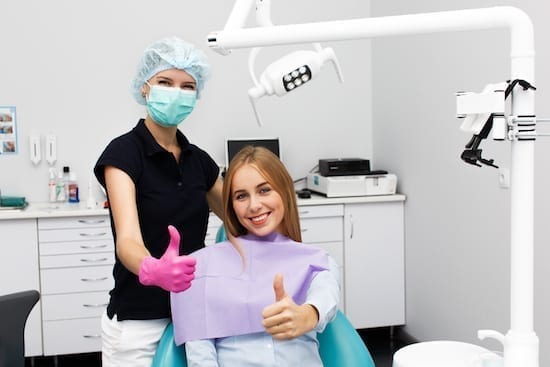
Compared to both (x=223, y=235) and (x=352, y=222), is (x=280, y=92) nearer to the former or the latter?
(x=223, y=235)

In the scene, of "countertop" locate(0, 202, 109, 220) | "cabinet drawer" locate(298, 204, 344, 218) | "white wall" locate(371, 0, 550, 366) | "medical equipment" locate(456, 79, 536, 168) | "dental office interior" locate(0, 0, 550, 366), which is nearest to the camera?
"medical equipment" locate(456, 79, 536, 168)

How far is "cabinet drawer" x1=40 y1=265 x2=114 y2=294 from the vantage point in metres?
3.44

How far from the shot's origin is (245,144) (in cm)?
398

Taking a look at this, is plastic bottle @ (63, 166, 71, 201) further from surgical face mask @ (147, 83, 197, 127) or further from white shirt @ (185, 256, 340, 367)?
white shirt @ (185, 256, 340, 367)

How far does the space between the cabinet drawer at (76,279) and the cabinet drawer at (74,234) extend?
0.16 metres

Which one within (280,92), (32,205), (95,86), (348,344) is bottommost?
(348,344)

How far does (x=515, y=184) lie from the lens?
3.37 ft

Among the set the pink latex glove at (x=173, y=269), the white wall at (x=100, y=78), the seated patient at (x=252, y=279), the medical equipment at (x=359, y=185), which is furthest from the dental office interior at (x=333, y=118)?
the pink latex glove at (x=173, y=269)

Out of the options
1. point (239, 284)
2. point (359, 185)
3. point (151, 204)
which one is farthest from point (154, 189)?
point (359, 185)

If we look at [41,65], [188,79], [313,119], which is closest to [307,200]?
[313,119]

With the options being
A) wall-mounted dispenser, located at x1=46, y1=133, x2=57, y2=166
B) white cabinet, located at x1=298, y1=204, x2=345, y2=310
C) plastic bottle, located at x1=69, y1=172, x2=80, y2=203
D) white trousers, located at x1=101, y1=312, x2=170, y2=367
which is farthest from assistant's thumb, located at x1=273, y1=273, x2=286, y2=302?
wall-mounted dispenser, located at x1=46, y1=133, x2=57, y2=166

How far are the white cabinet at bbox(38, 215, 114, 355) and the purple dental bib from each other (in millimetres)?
1825

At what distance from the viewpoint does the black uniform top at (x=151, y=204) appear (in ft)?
5.40

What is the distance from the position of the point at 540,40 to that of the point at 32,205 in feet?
9.01
